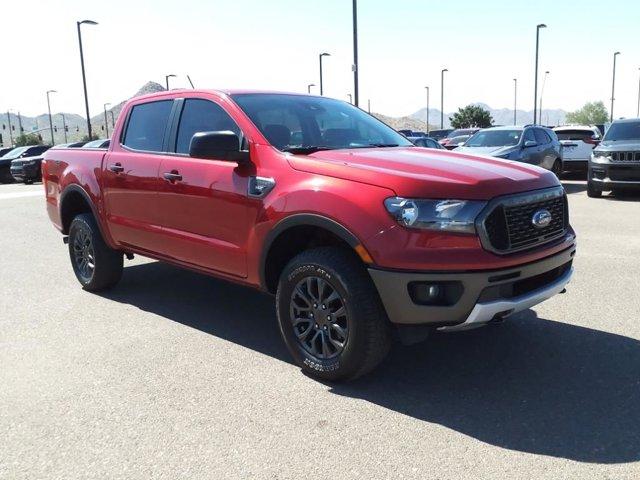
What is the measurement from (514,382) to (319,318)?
1.25m

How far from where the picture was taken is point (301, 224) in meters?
3.61

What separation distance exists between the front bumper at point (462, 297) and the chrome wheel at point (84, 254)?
3547 millimetres

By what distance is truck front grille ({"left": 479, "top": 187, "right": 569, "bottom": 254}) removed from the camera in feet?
10.6

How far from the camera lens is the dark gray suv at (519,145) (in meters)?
13.1

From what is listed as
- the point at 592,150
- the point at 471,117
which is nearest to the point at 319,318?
the point at 592,150

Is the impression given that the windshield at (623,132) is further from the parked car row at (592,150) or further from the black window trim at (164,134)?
the black window trim at (164,134)

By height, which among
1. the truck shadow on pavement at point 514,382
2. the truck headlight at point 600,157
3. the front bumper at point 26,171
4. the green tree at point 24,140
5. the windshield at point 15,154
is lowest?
the green tree at point 24,140

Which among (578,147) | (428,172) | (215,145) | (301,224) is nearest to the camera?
(428,172)

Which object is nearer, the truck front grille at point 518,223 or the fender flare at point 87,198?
the truck front grille at point 518,223

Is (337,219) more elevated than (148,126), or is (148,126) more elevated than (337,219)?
(148,126)

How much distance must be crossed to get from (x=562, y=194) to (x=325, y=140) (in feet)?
5.55

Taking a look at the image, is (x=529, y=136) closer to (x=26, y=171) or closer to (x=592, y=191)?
(x=592, y=191)

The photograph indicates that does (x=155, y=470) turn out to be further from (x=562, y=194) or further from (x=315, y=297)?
(x=562, y=194)

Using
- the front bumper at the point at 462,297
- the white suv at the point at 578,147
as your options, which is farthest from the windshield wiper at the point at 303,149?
the white suv at the point at 578,147
